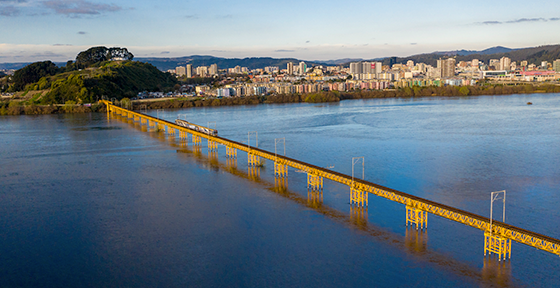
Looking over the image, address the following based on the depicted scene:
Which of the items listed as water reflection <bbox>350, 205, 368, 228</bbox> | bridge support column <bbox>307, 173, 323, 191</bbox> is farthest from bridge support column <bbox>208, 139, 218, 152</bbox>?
water reflection <bbox>350, 205, 368, 228</bbox>

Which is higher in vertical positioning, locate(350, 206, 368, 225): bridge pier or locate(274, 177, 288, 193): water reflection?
locate(274, 177, 288, 193): water reflection

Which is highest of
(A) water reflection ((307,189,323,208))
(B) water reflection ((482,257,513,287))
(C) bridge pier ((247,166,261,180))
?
(C) bridge pier ((247,166,261,180))

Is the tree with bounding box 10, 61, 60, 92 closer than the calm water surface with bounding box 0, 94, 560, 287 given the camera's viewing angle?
No

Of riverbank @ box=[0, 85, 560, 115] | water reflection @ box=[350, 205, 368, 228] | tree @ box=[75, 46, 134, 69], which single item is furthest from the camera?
tree @ box=[75, 46, 134, 69]

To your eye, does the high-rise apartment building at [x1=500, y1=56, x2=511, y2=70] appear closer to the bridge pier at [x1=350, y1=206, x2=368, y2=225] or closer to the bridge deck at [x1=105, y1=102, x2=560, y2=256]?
the bridge deck at [x1=105, y1=102, x2=560, y2=256]

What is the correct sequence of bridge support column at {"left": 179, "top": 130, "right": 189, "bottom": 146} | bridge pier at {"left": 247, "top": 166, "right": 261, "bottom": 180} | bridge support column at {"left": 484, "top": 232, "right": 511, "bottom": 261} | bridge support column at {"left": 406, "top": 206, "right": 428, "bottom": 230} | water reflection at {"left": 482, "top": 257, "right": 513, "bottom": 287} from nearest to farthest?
1. water reflection at {"left": 482, "top": 257, "right": 513, "bottom": 287}
2. bridge support column at {"left": 484, "top": 232, "right": 511, "bottom": 261}
3. bridge support column at {"left": 406, "top": 206, "right": 428, "bottom": 230}
4. bridge pier at {"left": 247, "top": 166, "right": 261, "bottom": 180}
5. bridge support column at {"left": 179, "top": 130, "right": 189, "bottom": 146}

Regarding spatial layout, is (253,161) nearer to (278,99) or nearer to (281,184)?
(281,184)

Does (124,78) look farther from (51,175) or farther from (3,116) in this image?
(51,175)
